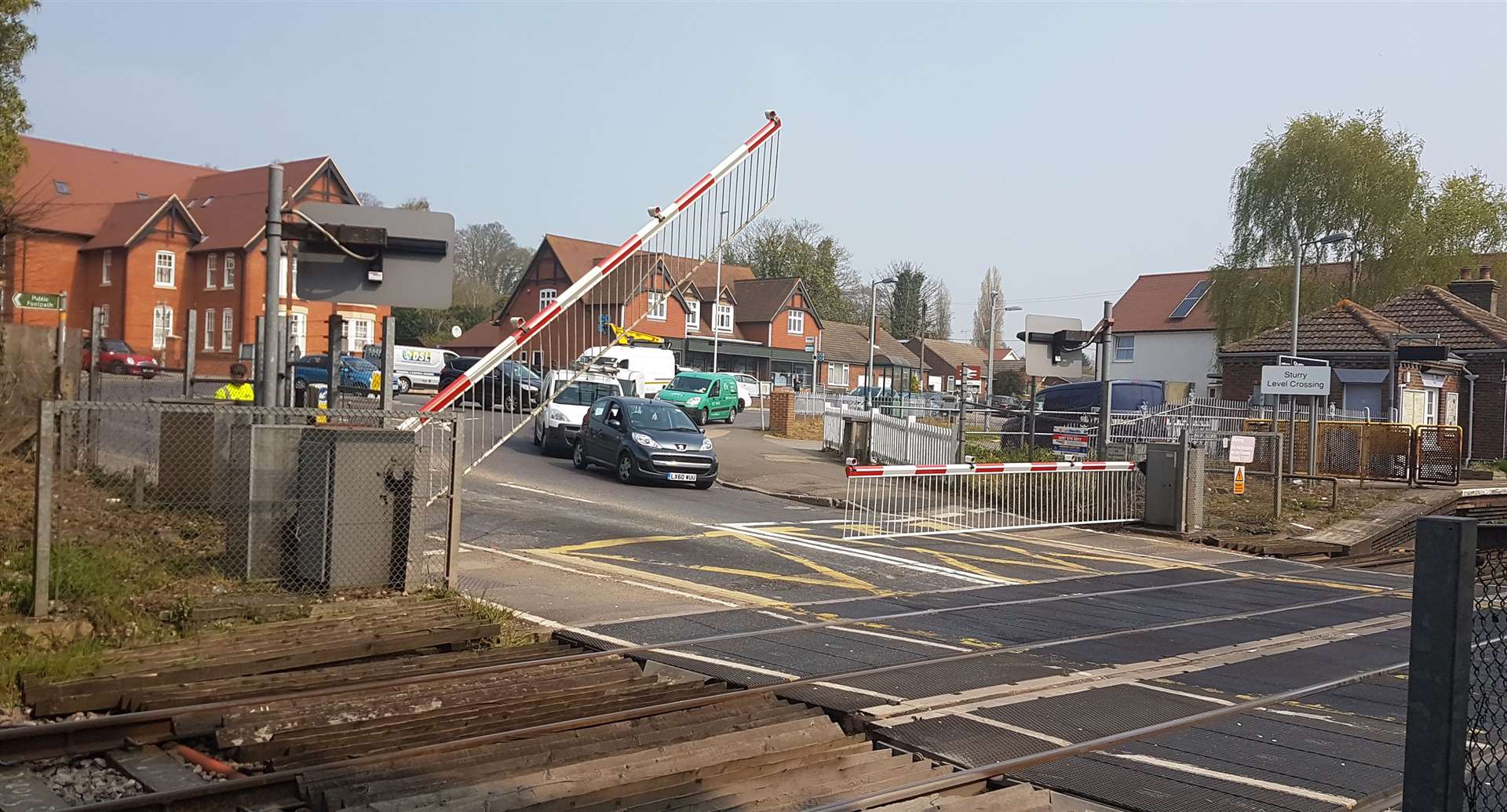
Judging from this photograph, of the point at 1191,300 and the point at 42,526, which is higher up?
the point at 1191,300

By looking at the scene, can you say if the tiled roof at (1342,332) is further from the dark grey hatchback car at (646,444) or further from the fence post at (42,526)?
the fence post at (42,526)

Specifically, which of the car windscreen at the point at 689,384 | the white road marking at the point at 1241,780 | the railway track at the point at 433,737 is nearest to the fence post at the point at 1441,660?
the white road marking at the point at 1241,780

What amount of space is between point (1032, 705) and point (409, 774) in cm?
393

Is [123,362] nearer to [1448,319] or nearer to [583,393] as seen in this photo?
[583,393]

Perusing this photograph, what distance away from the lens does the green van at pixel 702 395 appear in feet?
121

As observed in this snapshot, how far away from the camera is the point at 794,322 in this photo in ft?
256

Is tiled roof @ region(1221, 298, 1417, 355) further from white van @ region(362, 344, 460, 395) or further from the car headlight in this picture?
white van @ region(362, 344, 460, 395)

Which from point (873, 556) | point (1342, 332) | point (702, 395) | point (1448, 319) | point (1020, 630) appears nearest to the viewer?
point (1020, 630)

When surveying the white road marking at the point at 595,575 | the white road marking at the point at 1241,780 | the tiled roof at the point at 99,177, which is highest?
the tiled roof at the point at 99,177

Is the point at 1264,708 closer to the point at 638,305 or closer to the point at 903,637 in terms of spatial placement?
the point at 903,637

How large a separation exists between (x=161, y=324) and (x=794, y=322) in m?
36.9

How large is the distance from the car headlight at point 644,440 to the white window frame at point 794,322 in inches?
2216

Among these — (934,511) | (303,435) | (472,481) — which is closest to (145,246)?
(472,481)

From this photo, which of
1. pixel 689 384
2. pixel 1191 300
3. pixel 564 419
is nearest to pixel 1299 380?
pixel 564 419
